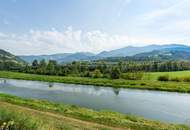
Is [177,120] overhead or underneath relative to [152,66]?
underneath

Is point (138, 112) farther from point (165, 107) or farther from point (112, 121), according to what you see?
point (112, 121)

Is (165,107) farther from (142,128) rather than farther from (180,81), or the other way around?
(180,81)

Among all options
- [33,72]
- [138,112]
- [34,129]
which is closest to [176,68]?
[33,72]

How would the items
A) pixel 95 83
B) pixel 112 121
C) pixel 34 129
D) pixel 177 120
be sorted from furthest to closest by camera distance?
pixel 95 83, pixel 177 120, pixel 112 121, pixel 34 129

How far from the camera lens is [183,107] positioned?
3316 cm

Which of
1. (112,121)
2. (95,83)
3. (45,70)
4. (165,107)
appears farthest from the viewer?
(45,70)

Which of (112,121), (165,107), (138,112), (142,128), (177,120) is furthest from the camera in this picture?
(165,107)

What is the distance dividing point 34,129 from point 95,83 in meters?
55.3

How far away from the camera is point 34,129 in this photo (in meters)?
7.88

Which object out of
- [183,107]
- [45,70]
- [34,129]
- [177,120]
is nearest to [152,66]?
[45,70]

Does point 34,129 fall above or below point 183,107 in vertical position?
above

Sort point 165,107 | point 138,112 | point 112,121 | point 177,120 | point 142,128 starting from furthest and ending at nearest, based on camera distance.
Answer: point 165,107, point 138,112, point 177,120, point 112,121, point 142,128

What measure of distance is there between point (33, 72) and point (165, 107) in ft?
269

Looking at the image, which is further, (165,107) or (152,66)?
(152,66)
